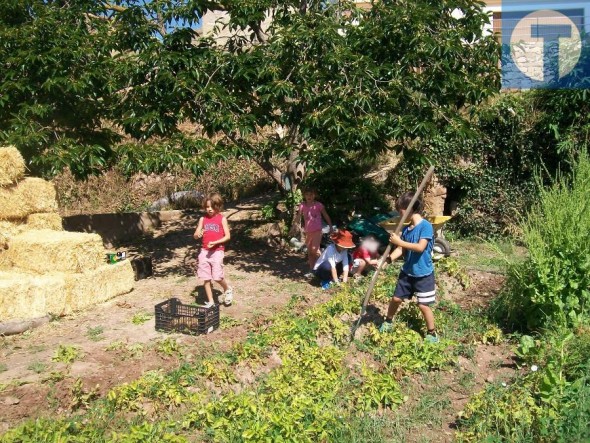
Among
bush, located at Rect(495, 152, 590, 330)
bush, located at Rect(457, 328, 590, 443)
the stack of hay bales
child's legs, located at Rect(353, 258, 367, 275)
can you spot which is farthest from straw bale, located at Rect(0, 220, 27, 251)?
bush, located at Rect(495, 152, 590, 330)

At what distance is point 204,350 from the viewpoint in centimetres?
602

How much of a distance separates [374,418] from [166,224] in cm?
861

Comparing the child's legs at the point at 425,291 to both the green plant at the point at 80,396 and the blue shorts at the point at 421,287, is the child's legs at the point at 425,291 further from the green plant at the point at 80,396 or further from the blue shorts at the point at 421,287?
the green plant at the point at 80,396

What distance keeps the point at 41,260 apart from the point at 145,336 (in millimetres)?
2228

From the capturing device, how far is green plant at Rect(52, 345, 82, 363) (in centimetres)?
572

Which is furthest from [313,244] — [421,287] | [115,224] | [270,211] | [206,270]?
[115,224]

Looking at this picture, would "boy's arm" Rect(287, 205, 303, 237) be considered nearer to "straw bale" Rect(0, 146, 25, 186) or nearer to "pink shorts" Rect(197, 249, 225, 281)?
"pink shorts" Rect(197, 249, 225, 281)

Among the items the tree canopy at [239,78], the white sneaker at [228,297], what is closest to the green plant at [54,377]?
the white sneaker at [228,297]

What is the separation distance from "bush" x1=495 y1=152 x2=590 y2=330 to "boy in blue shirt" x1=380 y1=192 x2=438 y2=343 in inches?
44.5

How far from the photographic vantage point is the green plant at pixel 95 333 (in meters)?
6.50

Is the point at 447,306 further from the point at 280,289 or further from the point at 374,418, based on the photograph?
the point at 374,418

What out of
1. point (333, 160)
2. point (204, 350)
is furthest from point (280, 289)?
point (204, 350)

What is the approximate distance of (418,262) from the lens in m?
6.02

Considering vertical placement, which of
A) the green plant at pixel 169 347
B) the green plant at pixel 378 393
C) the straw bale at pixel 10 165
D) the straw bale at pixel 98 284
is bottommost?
the green plant at pixel 378 393
